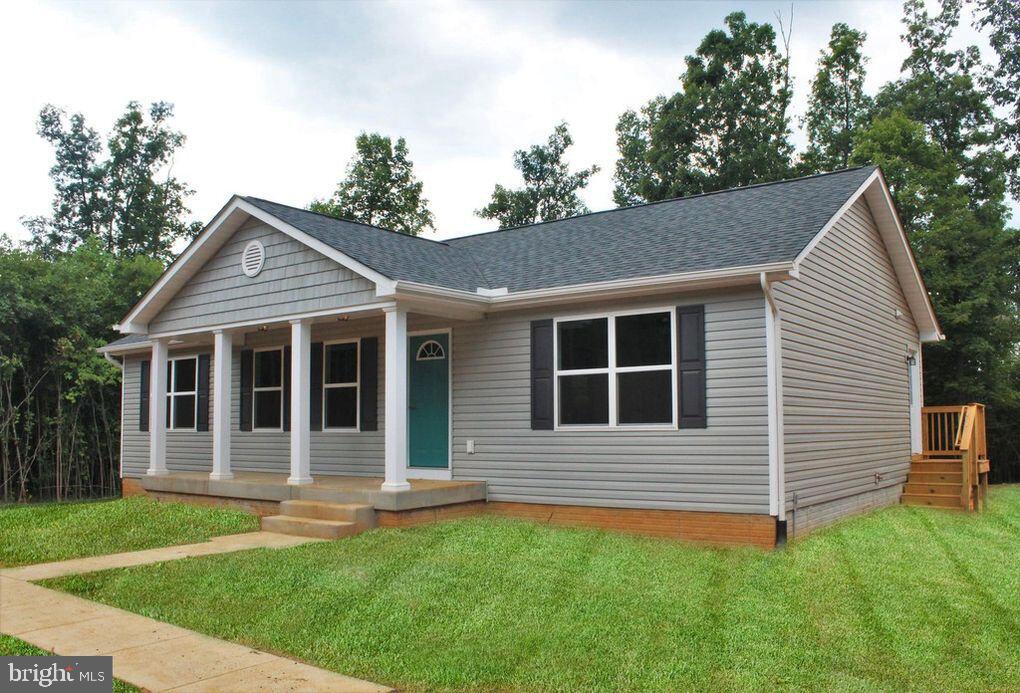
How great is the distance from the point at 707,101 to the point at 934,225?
33.3 ft

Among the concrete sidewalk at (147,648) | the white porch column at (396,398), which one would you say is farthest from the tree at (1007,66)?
the concrete sidewalk at (147,648)

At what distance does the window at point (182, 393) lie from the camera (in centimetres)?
1448

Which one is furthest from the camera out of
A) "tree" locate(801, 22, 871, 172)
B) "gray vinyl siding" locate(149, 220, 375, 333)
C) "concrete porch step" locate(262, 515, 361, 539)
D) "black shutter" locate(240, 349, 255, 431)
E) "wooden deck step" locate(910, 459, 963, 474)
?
"tree" locate(801, 22, 871, 172)

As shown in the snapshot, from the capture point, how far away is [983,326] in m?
17.3

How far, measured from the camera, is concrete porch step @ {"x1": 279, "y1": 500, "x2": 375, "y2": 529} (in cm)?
883

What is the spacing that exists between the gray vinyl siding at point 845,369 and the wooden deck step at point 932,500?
0.92ft

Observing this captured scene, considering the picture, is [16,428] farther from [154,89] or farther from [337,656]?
[154,89]

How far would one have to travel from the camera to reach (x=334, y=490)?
9.52 m

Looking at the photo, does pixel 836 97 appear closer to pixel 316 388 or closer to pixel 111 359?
pixel 316 388

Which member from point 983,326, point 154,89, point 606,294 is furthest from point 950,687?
point 154,89

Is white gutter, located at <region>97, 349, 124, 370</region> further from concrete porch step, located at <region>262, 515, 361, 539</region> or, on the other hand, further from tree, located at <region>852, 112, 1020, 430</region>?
tree, located at <region>852, 112, 1020, 430</region>

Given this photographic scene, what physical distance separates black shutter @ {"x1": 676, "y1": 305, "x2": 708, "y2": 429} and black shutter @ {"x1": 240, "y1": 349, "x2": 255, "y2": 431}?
25.2ft

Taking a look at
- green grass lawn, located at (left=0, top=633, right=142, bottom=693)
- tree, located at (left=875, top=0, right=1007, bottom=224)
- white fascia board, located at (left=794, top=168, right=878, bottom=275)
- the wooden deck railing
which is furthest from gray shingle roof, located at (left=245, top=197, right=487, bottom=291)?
tree, located at (left=875, top=0, right=1007, bottom=224)

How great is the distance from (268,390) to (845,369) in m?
8.79
